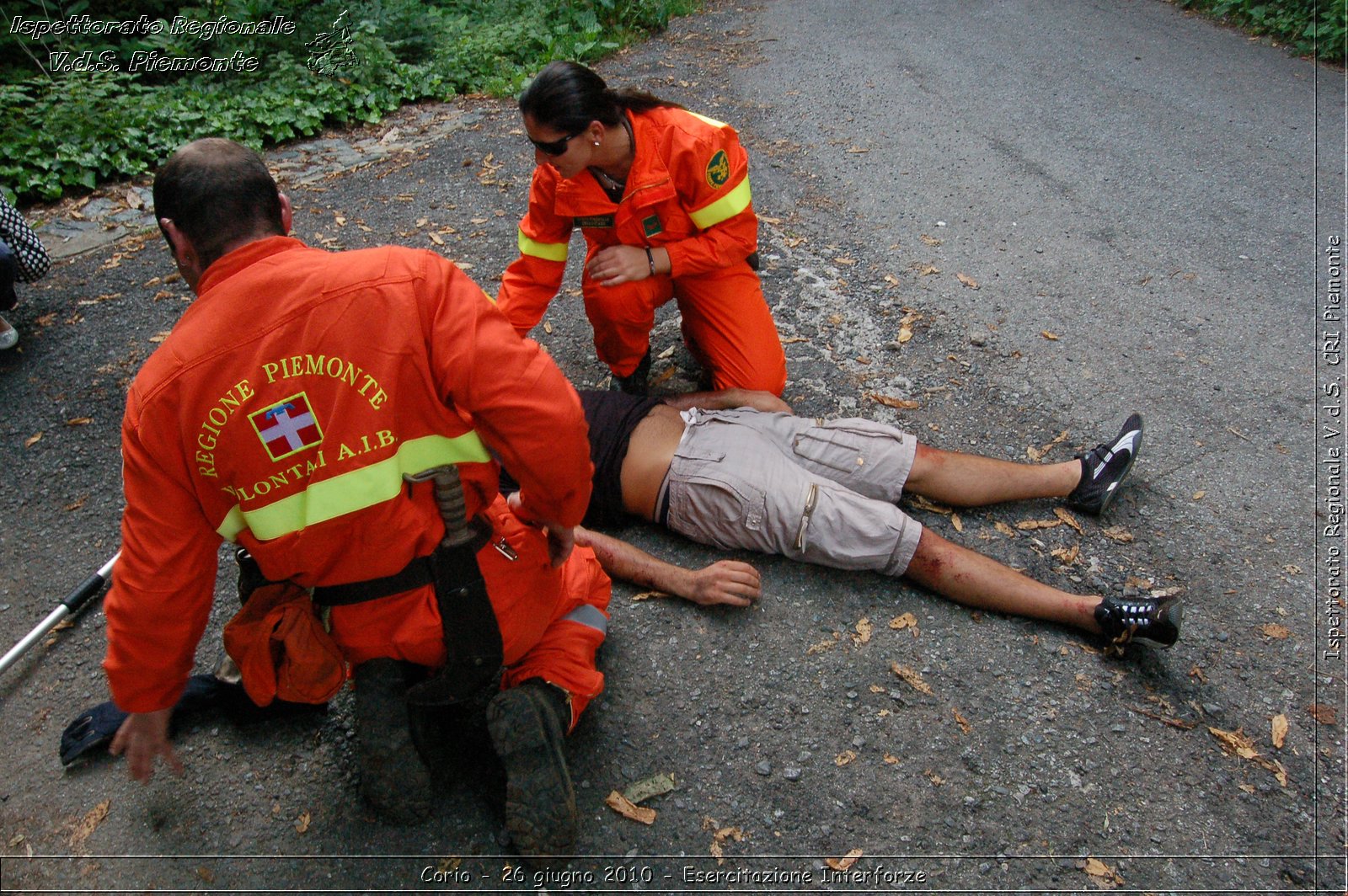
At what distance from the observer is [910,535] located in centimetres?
287

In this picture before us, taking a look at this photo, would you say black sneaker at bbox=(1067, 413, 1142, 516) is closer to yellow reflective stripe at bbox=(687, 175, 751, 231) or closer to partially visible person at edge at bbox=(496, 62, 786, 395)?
partially visible person at edge at bbox=(496, 62, 786, 395)

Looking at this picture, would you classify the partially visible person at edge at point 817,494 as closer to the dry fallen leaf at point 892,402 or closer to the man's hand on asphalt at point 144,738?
the dry fallen leaf at point 892,402

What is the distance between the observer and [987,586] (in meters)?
2.83

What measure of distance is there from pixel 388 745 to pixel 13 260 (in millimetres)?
3921

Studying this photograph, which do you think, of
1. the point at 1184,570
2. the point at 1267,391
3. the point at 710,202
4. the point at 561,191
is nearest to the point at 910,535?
the point at 1184,570

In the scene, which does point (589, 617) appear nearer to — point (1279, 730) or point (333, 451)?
point (333, 451)

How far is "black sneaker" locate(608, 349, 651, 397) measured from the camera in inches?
156

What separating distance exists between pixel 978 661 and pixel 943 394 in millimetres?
1519

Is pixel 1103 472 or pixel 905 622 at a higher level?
pixel 1103 472

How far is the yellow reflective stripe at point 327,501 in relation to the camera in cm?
191

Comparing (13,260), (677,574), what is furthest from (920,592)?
(13,260)

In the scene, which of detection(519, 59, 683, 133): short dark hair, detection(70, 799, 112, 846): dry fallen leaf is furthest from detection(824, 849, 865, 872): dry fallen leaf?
detection(519, 59, 683, 133): short dark hair

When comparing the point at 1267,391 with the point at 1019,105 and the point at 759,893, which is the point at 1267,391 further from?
the point at 1019,105

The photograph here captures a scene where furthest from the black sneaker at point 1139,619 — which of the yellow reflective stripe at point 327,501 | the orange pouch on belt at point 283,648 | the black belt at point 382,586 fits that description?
the orange pouch on belt at point 283,648
